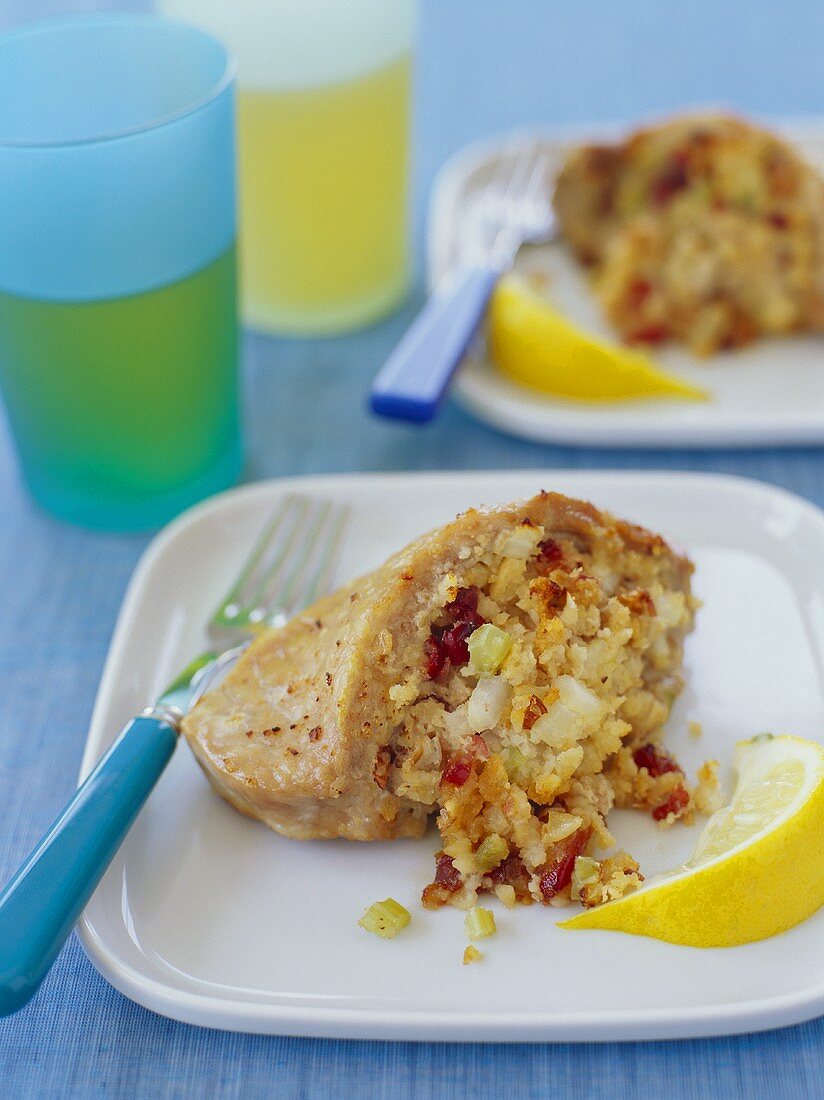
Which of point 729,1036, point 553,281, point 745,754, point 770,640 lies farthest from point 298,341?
point 729,1036

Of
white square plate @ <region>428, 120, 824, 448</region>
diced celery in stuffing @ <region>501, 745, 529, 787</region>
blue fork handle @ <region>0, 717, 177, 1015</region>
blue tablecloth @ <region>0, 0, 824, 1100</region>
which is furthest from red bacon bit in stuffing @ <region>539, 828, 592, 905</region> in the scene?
white square plate @ <region>428, 120, 824, 448</region>

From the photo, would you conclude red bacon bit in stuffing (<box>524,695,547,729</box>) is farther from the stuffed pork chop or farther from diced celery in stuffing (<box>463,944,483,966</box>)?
diced celery in stuffing (<box>463,944,483,966</box>)

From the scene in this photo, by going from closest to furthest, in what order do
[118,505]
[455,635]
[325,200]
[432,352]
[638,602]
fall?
[455,635] < [638,602] < [118,505] < [432,352] < [325,200]

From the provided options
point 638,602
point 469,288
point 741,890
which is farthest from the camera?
point 469,288

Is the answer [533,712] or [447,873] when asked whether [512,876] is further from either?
[533,712]

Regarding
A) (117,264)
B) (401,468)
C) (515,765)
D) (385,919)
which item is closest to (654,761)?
(515,765)

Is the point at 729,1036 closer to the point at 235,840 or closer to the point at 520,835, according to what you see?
the point at 520,835
